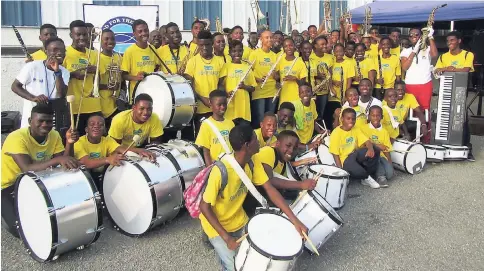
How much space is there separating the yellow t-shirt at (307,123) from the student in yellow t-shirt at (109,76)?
2.40 metres

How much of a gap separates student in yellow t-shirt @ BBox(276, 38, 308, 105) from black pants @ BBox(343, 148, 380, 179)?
130 centimetres

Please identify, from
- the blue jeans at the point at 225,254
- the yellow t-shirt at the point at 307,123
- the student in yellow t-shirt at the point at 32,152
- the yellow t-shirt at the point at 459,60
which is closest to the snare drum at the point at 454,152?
the yellow t-shirt at the point at 459,60

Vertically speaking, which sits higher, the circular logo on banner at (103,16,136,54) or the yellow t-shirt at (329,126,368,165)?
the circular logo on banner at (103,16,136,54)

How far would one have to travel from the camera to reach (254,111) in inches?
276

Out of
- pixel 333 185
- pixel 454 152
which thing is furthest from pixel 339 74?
pixel 333 185

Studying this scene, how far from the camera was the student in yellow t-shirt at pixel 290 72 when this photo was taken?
6.90 m

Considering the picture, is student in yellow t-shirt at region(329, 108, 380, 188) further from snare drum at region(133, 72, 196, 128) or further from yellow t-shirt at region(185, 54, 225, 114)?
snare drum at region(133, 72, 196, 128)

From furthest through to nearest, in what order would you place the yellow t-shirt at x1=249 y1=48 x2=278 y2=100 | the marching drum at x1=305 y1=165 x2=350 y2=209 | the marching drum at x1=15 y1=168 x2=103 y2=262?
the yellow t-shirt at x1=249 y1=48 x2=278 y2=100, the marching drum at x1=305 y1=165 x2=350 y2=209, the marching drum at x1=15 y1=168 x2=103 y2=262

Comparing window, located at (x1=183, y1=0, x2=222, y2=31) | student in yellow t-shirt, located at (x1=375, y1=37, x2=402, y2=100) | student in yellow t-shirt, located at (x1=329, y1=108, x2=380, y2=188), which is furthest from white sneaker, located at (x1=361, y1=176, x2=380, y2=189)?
window, located at (x1=183, y1=0, x2=222, y2=31)

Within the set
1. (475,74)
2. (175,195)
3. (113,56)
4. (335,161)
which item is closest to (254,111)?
(335,161)

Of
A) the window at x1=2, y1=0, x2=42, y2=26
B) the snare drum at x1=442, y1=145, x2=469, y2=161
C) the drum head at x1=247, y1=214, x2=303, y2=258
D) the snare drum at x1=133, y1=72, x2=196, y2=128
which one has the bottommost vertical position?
the snare drum at x1=442, y1=145, x2=469, y2=161

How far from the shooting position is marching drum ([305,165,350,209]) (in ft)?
16.7

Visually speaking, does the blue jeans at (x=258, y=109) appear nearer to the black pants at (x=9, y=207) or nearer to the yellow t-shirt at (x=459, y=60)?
the yellow t-shirt at (x=459, y=60)

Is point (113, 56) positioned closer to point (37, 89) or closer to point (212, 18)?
point (37, 89)
